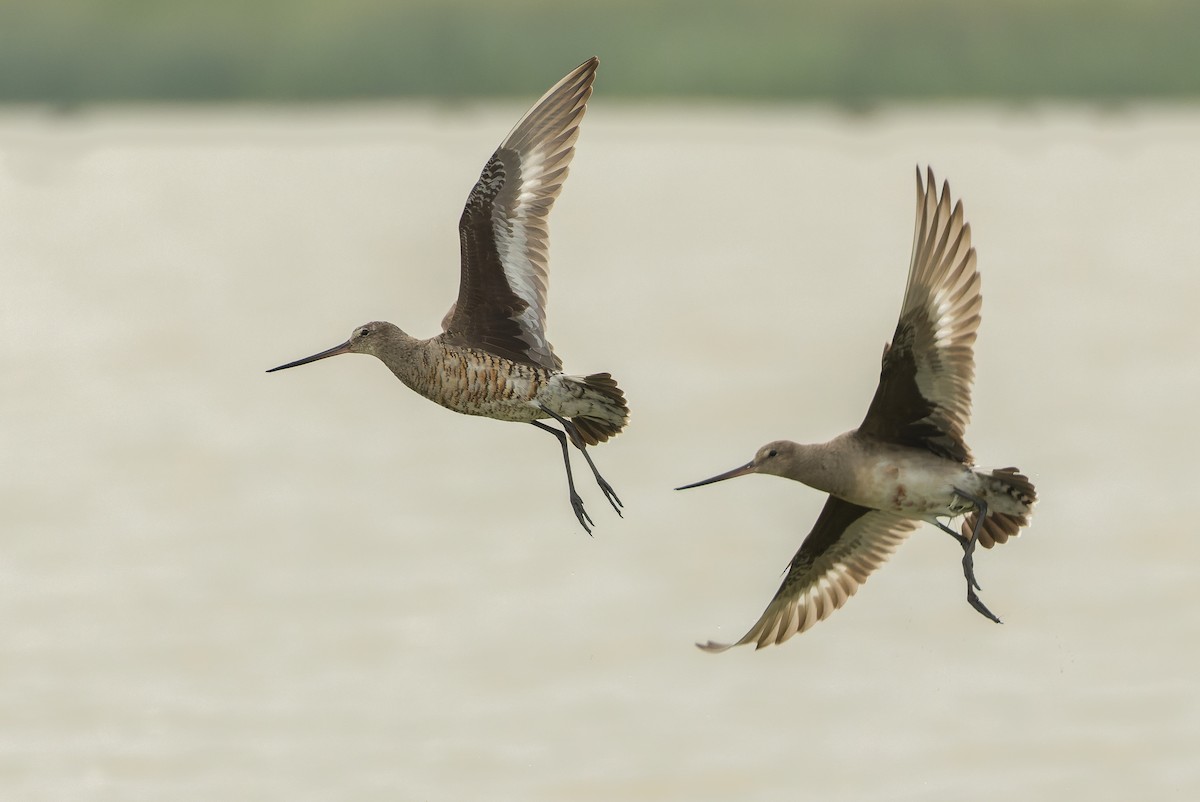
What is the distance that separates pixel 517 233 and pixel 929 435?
163cm

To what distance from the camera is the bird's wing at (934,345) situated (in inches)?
290

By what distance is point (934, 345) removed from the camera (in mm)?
7445

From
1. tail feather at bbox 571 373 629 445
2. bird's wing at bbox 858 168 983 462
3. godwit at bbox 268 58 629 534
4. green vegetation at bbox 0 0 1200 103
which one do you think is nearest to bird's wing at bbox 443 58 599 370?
godwit at bbox 268 58 629 534

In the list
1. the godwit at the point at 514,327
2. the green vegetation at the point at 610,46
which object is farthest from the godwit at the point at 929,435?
the green vegetation at the point at 610,46

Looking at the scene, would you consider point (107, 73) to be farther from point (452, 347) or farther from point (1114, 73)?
point (452, 347)

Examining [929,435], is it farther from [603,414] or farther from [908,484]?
[603,414]

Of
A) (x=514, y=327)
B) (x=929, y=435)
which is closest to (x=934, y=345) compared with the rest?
(x=929, y=435)

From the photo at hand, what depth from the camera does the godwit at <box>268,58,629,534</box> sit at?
7.92 metres

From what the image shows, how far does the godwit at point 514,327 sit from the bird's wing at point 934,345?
38.0 inches

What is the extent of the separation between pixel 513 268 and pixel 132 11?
56.5 feet

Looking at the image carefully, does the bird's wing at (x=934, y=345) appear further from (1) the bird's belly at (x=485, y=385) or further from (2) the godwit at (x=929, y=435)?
(1) the bird's belly at (x=485, y=385)

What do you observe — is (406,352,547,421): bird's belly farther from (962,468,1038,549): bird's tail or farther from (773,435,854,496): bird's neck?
(962,468,1038,549): bird's tail

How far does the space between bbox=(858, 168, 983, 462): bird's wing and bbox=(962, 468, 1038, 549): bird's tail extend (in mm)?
144

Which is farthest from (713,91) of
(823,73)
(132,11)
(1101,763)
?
(1101,763)
